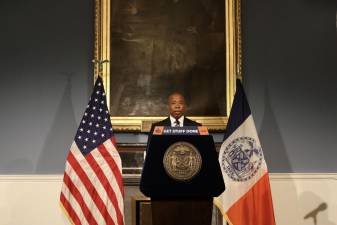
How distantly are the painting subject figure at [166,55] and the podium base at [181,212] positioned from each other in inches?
98.1

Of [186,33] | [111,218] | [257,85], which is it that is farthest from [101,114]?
[257,85]

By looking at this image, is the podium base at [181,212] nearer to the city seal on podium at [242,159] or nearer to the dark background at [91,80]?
the city seal on podium at [242,159]

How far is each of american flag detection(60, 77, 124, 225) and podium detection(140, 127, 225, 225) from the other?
177cm

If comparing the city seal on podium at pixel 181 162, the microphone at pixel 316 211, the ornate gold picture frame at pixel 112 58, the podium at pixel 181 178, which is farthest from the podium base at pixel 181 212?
the microphone at pixel 316 211

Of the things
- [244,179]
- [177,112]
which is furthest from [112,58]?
[244,179]

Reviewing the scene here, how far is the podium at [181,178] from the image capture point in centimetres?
293

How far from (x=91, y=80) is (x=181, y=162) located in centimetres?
270

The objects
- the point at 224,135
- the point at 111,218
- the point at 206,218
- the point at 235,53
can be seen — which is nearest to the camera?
the point at 206,218

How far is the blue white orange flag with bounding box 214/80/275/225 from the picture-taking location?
472cm

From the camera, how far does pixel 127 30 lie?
18.0 feet

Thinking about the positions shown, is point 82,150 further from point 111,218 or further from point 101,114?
point 111,218

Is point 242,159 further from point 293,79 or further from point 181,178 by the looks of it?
point 181,178

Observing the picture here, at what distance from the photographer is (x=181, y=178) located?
296 centimetres

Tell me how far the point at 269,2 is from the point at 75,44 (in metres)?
2.30
